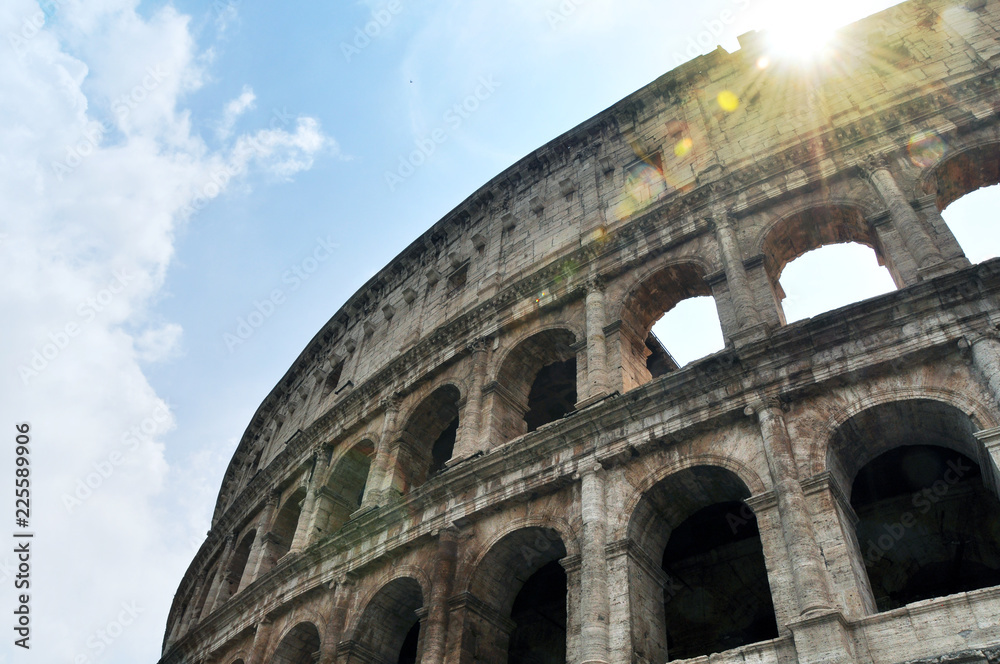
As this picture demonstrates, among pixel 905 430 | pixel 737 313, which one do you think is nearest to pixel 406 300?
pixel 737 313

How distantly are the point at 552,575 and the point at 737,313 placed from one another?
6.45 metres

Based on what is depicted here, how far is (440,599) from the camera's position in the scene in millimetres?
12133

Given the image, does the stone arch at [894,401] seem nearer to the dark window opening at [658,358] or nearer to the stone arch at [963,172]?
the stone arch at [963,172]

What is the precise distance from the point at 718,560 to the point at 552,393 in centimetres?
544

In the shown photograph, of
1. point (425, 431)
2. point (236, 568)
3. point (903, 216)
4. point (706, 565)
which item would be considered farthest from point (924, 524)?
point (236, 568)

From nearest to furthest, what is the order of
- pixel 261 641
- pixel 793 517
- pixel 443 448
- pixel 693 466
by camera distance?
1. pixel 793 517
2. pixel 693 466
3. pixel 261 641
4. pixel 443 448

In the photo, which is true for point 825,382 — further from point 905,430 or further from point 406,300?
point 406,300

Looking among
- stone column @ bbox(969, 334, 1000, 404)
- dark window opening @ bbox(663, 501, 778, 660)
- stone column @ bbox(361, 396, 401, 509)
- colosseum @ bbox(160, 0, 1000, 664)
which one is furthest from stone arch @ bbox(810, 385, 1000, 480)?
stone column @ bbox(361, 396, 401, 509)

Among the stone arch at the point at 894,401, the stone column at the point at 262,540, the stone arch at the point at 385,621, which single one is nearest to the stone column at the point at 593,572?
the stone arch at the point at 894,401

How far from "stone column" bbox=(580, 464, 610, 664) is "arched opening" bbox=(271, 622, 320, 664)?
6978 mm

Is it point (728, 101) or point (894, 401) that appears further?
point (728, 101)

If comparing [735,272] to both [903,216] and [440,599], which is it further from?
[440,599]

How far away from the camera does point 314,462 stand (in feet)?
63.5

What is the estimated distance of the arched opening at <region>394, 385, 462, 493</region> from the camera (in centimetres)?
1664
